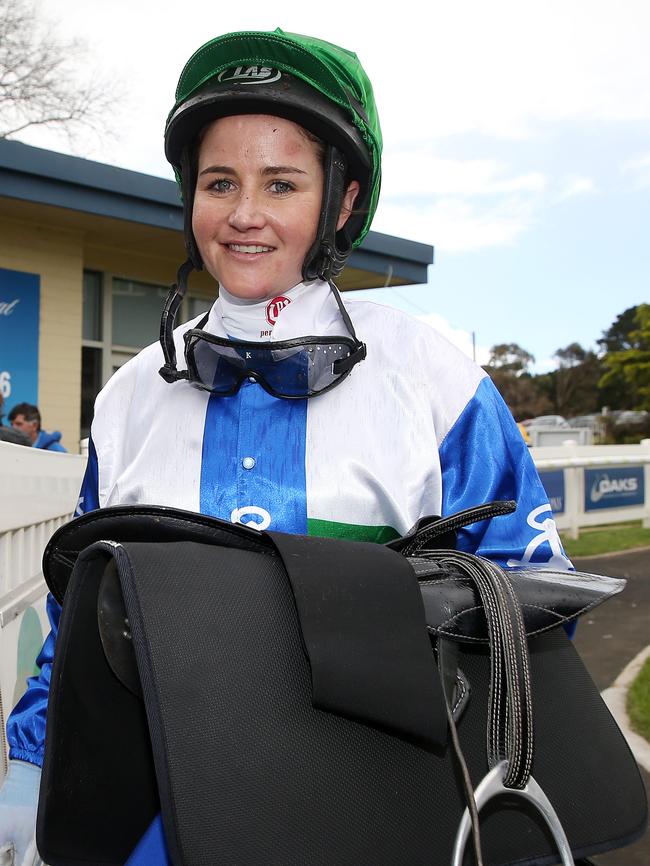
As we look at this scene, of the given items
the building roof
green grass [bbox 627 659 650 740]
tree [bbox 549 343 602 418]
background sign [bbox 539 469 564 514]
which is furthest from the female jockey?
tree [bbox 549 343 602 418]

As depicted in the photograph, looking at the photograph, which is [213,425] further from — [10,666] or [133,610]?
[10,666]

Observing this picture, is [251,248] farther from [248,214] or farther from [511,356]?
[511,356]

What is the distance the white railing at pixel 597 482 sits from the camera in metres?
11.0

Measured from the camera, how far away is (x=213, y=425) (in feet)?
5.37

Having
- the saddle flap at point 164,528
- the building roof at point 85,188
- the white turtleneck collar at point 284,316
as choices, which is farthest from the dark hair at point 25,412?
the saddle flap at point 164,528

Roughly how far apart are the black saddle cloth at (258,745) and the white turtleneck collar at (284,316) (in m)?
0.69

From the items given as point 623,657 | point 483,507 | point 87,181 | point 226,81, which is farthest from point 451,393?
point 87,181

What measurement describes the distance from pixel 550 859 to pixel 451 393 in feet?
2.47

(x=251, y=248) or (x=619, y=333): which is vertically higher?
(x=619, y=333)

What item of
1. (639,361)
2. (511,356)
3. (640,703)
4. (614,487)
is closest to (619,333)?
(511,356)

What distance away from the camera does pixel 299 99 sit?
1.55 metres

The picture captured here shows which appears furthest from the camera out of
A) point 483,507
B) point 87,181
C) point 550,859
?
point 87,181

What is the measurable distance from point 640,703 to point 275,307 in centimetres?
335

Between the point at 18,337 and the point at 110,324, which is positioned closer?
the point at 18,337
